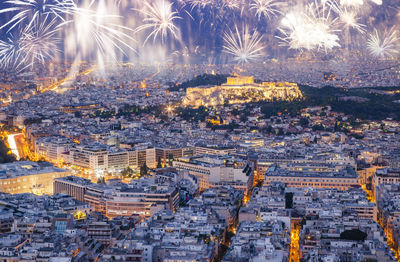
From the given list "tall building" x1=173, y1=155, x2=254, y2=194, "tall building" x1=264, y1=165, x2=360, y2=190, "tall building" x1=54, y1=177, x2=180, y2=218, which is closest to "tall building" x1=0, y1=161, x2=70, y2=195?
"tall building" x1=54, y1=177, x2=180, y2=218

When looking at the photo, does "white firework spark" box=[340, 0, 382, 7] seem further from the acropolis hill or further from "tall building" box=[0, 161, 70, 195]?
"tall building" box=[0, 161, 70, 195]

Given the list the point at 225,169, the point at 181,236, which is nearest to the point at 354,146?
the point at 225,169

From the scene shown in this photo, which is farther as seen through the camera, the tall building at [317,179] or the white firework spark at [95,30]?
the white firework spark at [95,30]

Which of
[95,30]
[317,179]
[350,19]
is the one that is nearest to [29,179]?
[317,179]

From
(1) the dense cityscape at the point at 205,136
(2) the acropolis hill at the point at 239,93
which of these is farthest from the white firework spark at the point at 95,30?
(2) the acropolis hill at the point at 239,93

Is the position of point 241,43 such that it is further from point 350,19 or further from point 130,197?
point 130,197

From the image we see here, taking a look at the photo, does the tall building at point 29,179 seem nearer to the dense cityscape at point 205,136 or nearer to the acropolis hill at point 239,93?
the dense cityscape at point 205,136

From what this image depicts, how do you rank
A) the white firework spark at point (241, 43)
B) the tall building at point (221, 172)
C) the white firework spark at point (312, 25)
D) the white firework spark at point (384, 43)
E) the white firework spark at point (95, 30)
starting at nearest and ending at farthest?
1. the tall building at point (221, 172)
2. the white firework spark at point (95, 30)
3. the white firework spark at point (312, 25)
4. the white firework spark at point (241, 43)
5. the white firework spark at point (384, 43)
